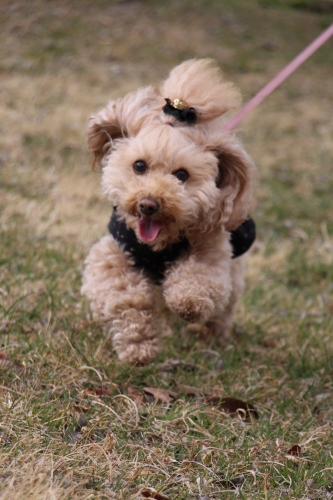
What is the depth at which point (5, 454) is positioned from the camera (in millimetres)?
2131

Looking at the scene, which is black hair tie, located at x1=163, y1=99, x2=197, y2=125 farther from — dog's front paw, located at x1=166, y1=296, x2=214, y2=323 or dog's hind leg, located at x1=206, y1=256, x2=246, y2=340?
dog's hind leg, located at x1=206, y1=256, x2=246, y2=340

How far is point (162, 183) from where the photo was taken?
2.74m

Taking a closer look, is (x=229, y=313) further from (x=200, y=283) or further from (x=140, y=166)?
(x=140, y=166)

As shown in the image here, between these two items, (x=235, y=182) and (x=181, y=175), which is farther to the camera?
(x=235, y=182)

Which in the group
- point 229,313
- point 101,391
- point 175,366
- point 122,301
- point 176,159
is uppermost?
point 176,159

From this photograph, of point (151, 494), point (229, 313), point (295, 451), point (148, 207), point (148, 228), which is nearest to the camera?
point (151, 494)

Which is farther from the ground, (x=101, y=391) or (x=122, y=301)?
(x=122, y=301)

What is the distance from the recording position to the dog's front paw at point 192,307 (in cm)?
285

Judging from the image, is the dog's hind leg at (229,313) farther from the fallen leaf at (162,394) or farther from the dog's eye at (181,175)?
the dog's eye at (181,175)

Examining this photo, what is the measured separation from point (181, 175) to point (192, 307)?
59 centimetres

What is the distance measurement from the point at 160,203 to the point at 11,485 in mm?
1281

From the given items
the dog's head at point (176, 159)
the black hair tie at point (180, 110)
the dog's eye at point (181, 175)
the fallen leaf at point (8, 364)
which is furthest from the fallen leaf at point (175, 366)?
the black hair tie at point (180, 110)

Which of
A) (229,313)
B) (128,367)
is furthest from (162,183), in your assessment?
(229,313)

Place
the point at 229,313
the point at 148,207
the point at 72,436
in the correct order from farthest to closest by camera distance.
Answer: the point at 229,313, the point at 148,207, the point at 72,436
